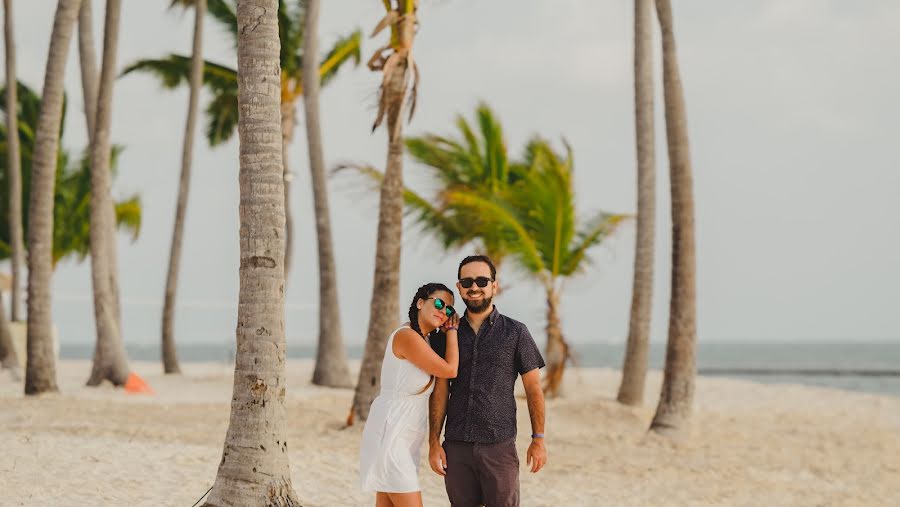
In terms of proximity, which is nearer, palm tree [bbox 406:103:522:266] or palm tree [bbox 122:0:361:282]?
palm tree [bbox 406:103:522:266]

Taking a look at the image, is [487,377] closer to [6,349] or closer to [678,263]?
[678,263]

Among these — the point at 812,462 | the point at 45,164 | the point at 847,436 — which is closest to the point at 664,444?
the point at 812,462

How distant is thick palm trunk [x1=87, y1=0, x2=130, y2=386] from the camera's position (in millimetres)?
15375

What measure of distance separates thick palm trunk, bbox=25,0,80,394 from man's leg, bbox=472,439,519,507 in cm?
1034

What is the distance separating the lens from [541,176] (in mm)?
15812

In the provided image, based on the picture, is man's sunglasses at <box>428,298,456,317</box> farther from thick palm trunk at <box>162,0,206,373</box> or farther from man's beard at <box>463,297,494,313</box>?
thick palm trunk at <box>162,0,206,373</box>

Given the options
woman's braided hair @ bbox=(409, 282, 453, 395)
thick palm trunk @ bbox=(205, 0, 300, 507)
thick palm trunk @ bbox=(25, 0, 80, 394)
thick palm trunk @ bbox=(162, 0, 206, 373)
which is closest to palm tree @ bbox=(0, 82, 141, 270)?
thick palm trunk @ bbox=(162, 0, 206, 373)

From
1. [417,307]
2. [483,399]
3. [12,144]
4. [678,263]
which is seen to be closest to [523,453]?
[678,263]

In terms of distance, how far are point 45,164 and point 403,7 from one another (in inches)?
213

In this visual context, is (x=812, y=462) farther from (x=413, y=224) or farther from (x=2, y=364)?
(x=2, y=364)

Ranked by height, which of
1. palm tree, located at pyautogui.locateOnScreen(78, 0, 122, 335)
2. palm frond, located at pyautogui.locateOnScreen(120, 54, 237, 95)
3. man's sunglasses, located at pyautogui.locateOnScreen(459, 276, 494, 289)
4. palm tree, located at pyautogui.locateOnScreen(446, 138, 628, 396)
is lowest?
man's sunglasses, located at pyautogui.locateOnScreen(459, 276, 494, 289)

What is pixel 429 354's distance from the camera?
405 cm

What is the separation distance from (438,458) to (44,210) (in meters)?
10.4

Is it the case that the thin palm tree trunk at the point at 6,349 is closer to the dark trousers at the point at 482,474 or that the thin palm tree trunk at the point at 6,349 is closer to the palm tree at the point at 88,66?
the palm tree at the point at 88,66
